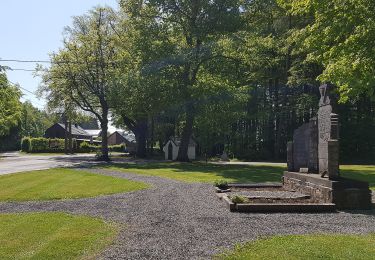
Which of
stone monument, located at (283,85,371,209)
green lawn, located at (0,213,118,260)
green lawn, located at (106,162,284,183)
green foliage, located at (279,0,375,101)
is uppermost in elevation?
green foliage, located at (279,0,375,101)

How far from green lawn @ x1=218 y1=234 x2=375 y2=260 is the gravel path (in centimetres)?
43

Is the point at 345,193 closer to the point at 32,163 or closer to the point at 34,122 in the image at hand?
the point at 32,163

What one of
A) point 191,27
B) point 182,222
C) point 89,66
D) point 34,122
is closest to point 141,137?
point 89,66

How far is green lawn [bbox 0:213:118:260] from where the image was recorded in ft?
22.7

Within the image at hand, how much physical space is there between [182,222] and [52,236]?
9.59 feet

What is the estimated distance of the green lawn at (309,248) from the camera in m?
6.76

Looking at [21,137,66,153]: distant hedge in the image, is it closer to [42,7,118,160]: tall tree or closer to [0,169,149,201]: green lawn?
[42,7,118,160]: tall tree

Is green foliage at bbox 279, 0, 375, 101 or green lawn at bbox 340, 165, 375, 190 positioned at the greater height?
green foliage at bbox 279, 0, 375, 101

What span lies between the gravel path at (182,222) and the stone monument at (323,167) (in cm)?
67

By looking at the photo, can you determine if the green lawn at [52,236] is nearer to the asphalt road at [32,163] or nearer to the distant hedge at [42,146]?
the asphalt road at [32,163]

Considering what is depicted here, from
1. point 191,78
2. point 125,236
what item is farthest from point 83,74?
point 125,236

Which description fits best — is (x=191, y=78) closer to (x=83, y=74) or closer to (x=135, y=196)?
(x=83, y=74)

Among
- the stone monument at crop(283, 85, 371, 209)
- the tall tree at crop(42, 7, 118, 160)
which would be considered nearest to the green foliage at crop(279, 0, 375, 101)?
the stone monument at crop(283, 85, 371, 209)

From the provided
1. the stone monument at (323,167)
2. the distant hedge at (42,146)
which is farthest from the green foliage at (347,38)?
the distant hedge at (42,146)
